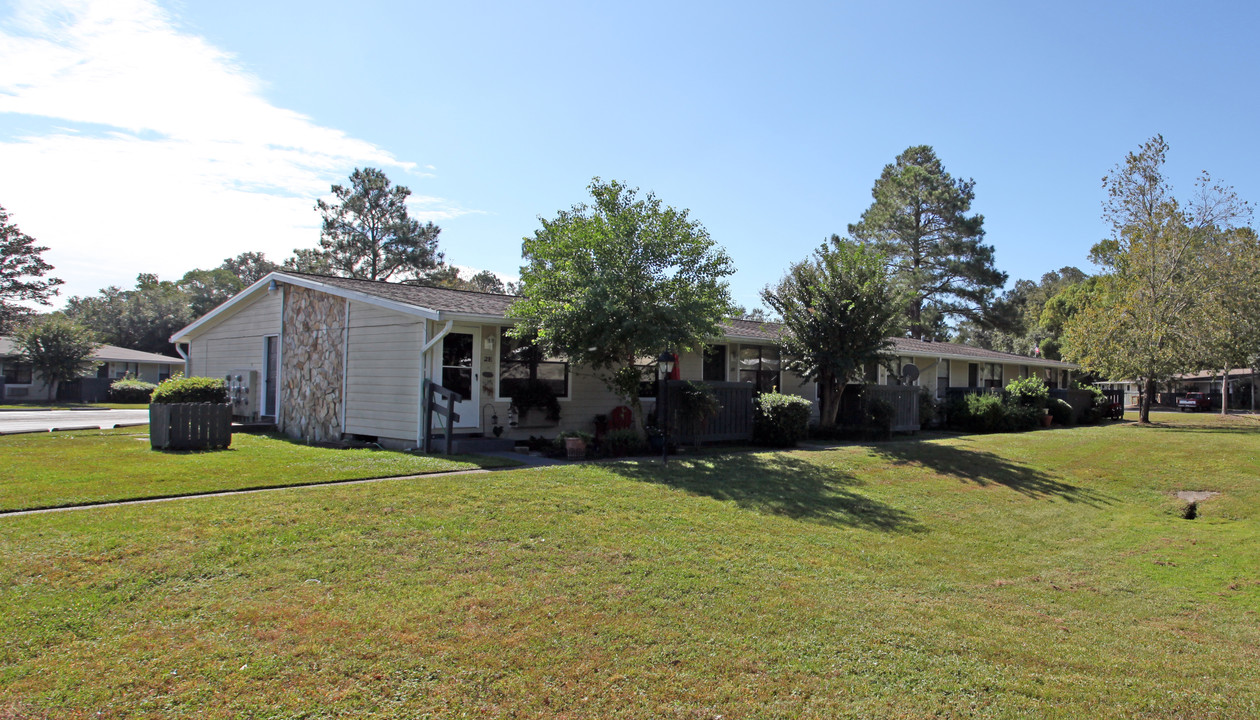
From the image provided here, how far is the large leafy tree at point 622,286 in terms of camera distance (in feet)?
37.9

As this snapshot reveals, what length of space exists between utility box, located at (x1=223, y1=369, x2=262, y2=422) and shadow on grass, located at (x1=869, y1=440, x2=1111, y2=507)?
14243 millimetres

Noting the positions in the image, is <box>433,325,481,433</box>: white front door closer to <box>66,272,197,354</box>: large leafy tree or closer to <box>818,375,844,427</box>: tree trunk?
<box>818,375,844,427</box>: tree trunk

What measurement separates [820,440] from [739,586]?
11138 millimetres

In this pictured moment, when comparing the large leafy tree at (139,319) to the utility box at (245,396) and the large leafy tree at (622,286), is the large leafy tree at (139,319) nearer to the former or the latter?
the utility box at (245,396)

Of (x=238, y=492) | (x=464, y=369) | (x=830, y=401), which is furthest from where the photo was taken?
(x=830, y=401)

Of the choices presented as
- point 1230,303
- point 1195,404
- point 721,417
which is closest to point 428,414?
point 721,417

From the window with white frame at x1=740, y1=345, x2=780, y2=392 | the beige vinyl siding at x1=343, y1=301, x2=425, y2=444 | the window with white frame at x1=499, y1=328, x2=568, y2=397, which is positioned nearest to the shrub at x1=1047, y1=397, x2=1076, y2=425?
the window with white frame at x1=740, y1=345, x2=780, y2=392

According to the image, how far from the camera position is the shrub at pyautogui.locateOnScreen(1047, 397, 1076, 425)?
22.4 metres

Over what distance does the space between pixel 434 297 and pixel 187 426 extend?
15.5 feet

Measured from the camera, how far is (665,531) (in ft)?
23.4

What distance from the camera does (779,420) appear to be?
1438 centimetres

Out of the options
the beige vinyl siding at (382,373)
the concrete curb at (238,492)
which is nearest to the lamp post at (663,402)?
the concrete curb at (238,492)

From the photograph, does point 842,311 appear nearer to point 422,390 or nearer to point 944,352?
point 422,390

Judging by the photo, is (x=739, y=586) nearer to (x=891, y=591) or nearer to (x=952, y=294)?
(x=891, y=591)
